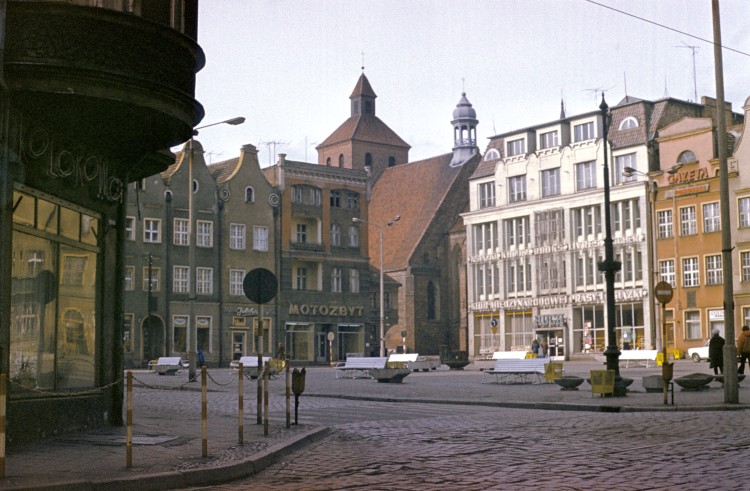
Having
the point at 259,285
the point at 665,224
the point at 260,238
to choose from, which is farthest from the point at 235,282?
the point at 259,285

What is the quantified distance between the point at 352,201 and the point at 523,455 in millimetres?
70256

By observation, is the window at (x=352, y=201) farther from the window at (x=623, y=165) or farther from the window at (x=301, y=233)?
the window at (x=623, y=165)

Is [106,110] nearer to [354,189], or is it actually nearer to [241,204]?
[241,204]

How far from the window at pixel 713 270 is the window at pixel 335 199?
89.2ft

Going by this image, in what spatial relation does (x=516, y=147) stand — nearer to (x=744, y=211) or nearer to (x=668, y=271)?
(x=668, y=271)

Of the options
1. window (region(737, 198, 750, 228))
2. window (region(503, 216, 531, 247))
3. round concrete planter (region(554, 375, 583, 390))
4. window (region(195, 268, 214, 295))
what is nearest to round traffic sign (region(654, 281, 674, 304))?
round concrete planter (region(554, 375, 583, 390))

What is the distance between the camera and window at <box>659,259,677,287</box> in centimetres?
7306

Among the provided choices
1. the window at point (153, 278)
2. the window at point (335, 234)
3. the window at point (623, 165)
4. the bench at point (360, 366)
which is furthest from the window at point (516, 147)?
the bench at point (360, 366)

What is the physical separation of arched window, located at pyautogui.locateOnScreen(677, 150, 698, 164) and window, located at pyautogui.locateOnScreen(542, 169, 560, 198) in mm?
12701

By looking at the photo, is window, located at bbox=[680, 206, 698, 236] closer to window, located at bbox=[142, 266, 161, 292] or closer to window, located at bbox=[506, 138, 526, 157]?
window, located at bbox=[506, 138, 526, 157]

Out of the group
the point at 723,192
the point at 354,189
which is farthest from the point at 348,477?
the point at 354,189

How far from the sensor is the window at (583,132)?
81.2m

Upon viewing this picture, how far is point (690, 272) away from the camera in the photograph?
71938 millimetres

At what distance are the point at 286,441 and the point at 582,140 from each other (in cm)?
7002
